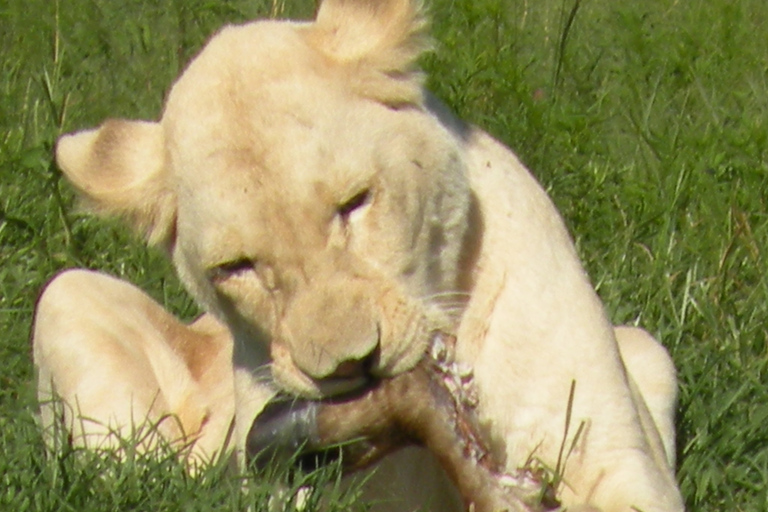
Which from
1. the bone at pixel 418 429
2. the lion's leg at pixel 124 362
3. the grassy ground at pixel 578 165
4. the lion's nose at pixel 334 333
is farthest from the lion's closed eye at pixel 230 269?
the lion's leg at pixel 124 362

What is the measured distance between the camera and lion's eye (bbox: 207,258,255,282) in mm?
3436

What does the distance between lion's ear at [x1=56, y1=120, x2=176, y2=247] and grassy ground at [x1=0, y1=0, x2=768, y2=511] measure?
620 mm

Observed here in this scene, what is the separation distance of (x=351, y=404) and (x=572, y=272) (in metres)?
0.73

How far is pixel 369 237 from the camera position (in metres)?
3.38

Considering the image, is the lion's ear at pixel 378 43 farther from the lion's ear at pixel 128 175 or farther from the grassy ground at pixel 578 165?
the grassy ground at pixel 578 165

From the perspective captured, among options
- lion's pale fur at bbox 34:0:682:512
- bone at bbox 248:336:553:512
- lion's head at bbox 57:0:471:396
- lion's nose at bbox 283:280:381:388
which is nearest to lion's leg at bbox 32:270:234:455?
lion's pale fur at bbox 34:0:682:512

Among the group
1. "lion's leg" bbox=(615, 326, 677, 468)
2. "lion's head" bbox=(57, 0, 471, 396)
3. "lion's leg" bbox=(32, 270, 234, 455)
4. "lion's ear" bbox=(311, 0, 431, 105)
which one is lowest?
"lion's leg" bbox=(32, 270, 234, 455)

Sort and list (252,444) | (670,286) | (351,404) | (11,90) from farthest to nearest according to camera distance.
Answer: (11,90), (670,286), (252,444), (351,404)

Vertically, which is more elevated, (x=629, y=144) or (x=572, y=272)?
(x=572, y=272)

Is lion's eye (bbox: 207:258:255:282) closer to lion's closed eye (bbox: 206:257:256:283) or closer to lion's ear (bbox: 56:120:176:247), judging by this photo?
lion's closed eye (bbox: 206:257:256:283)

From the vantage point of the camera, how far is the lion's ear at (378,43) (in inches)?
144

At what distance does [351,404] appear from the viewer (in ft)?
10.7

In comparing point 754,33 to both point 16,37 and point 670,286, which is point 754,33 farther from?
point 16,37

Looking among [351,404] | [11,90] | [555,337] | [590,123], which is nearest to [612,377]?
[555,337]
